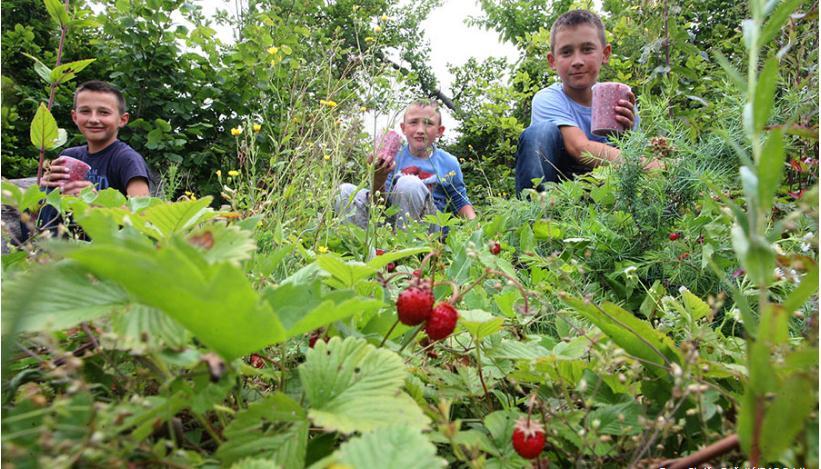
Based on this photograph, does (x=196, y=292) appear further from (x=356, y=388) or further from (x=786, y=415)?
(x=786, y=415)

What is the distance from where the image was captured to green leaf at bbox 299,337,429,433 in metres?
0.51

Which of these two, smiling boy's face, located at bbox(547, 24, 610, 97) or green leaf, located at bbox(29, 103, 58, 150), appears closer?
green leaf, located at bbox(29, 103, 58, 150)

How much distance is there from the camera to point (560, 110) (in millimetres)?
3480

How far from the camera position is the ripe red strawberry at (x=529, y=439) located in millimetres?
583

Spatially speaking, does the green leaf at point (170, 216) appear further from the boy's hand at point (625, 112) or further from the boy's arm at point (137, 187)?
the boy's arm at point (137, 187)

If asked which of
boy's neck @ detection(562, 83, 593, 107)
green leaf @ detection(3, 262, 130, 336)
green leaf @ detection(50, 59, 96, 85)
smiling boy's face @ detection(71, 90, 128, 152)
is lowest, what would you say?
green leaf @ detection(3, 262, 130, 336)

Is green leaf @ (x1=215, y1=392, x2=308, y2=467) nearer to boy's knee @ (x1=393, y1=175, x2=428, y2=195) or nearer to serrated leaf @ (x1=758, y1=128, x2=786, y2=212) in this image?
serrated leaf @ (x1=758, y1=128, x2=786, y2=212)

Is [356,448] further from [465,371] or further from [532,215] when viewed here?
[532,215]

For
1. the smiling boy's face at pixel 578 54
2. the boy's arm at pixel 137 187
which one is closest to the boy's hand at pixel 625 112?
the smiling boy's face at pixel 578 54

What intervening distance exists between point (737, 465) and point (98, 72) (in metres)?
5.93

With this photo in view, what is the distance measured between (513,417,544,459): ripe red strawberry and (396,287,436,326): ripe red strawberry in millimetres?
160

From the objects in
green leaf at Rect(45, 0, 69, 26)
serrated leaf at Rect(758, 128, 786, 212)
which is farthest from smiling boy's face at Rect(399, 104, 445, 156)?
serrated leaf at Rect(758, 128, 786, 212)

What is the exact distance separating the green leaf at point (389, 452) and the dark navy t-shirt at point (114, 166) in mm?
3503

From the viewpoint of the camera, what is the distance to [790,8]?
452mm
